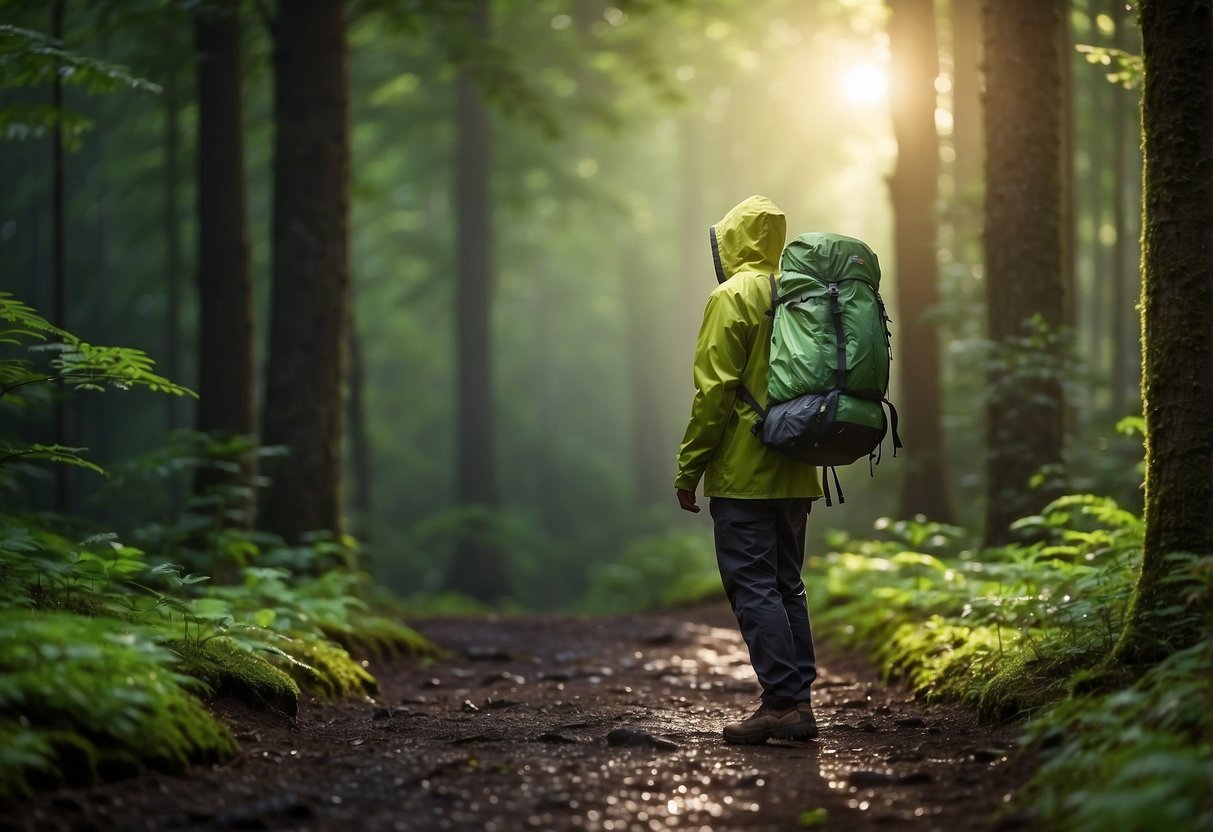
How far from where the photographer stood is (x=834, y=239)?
16.6 ft

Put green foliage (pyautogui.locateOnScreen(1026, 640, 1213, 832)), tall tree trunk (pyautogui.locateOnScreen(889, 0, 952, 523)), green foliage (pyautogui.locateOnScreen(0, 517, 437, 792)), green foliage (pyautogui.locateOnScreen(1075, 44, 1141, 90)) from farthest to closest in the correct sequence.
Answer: tall tree trunk (pyautogui.locateOnScreen(889, 0, 952, 523)) < green foliage (pyautogui.locateOnScreen(1075, 44, 1141, 90)) < green foliage (pyautogui.locateOnScreen(0, 517, 437, 792)) < green foliage (pyautogui.locateOnScreen(1026, 640, 1213, 832))

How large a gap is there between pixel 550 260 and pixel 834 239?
33.9 m

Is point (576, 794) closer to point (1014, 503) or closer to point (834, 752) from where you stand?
point (834, 752)

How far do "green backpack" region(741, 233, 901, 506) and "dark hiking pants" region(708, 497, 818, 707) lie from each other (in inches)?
15.0

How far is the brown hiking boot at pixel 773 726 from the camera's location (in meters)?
4.97

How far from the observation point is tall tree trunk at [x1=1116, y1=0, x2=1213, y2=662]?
4383 millimetres

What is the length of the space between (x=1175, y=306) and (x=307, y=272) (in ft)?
24.8

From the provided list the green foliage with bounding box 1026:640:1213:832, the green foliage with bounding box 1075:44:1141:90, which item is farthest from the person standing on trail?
the green foliage with bounding box 1075:44:1141:90

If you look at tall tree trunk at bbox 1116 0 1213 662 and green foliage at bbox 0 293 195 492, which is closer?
tall tree trunk at bbox 1116 0 1213 662

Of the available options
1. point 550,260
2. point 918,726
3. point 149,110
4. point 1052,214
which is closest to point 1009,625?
point 918,726

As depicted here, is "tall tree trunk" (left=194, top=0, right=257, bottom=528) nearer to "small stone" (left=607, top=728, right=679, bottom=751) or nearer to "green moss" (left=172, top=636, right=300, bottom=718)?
"green moss" (left=172, top=636, right=300, bottom=718)

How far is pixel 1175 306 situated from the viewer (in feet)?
14.6

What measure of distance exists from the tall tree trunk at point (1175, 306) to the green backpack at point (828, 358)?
3.45ft

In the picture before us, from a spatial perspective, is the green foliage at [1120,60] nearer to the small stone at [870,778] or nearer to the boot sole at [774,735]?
the boot sole at [774,735]
